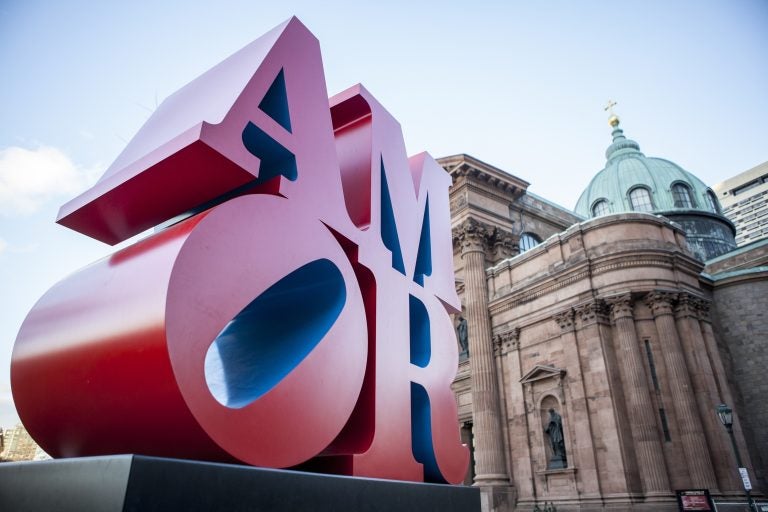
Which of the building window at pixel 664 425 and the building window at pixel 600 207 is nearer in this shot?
the building window at pixel 664 425

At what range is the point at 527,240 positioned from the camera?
113ft

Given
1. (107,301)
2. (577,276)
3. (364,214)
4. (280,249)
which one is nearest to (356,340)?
(280,249)

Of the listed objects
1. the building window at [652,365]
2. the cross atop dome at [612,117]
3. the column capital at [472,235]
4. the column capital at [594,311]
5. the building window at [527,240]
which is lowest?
the building window at [652,365]

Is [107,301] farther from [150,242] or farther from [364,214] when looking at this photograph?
[364,214]

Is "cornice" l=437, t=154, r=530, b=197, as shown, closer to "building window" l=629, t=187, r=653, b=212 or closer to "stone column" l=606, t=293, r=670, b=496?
"stone column" l=606, t=293, r=670, b=496

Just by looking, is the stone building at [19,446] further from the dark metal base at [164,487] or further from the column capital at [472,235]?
the dark metal base at [164,487]

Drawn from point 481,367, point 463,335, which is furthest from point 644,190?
point 481,367

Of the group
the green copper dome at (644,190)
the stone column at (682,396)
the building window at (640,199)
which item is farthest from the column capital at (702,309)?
the building window at (640,199)

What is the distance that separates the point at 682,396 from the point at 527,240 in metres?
16.2

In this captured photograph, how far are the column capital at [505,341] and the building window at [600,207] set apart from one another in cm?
2187

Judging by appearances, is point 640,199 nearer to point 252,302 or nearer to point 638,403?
point 638,403

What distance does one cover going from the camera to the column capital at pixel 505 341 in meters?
25.7

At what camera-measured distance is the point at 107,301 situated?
4406 mm

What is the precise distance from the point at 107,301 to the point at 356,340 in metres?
2.54
